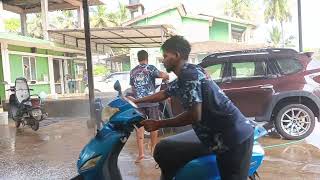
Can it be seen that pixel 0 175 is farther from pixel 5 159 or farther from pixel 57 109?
pixel 57 109

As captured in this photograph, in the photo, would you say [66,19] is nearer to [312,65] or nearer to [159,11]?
[159,11]

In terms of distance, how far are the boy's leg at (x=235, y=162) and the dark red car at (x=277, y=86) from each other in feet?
17.3

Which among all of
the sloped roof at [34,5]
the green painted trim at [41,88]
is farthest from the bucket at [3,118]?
the sloped roof at [34,5]

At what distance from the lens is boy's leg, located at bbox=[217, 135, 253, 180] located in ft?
9.50

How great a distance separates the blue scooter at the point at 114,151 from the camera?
2.97 metres

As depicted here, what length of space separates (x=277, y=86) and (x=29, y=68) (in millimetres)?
13010

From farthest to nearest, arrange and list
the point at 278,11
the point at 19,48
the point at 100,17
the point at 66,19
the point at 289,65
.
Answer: the point at 278,11
the point at 66,19
the point at 100,17
the point at 19,48
the point at 289,65

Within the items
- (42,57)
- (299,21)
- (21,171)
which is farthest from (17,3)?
(21,171)

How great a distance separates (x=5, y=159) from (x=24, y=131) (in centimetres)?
374

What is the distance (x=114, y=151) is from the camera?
3115 mm

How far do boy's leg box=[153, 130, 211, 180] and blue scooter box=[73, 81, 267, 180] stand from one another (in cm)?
6

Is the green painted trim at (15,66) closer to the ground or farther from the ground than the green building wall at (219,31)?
closer to the ground

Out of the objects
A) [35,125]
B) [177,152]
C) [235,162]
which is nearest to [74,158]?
[177,152]

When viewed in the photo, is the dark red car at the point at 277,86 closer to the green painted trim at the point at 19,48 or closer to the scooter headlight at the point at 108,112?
the scooter headlight at the point at 108,112
